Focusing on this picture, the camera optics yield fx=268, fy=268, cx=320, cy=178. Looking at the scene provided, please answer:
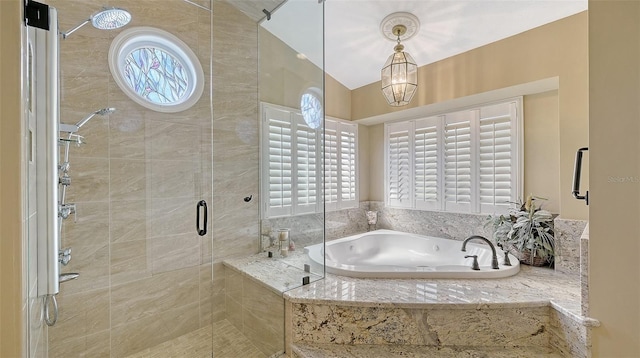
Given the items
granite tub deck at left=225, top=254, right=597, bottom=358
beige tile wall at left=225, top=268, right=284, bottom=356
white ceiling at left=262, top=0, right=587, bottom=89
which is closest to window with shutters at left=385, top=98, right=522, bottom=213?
white ceiling at left=262, top=0, right=587, bottom=89

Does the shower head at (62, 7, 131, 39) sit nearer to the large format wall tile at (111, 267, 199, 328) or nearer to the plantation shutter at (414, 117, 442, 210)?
the large format wall tile at (111, 267, 199, 328)

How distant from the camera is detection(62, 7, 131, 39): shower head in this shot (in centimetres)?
164

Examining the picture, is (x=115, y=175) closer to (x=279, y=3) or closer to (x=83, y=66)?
(x=83, y=66)

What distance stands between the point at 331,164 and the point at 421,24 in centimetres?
174

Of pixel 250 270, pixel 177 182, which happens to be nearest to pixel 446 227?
pixel 250 270

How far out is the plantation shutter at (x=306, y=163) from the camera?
2541 mm

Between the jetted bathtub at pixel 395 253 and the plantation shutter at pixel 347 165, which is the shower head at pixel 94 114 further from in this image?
the plantation shutter at pixel 347 165

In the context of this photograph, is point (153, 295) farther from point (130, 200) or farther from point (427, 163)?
point (427, 163)

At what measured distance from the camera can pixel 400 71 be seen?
2.14 m

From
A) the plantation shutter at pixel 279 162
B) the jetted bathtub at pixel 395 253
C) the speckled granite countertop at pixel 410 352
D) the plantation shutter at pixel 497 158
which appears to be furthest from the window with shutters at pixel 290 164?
the plantation shutter at pixel 497 158

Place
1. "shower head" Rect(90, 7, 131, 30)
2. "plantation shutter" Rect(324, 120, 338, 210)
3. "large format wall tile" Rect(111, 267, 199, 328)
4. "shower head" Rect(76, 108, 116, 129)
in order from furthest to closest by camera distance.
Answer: "plantation shutter" Rect(324, 120, 338, 210) < "large format wall tile" Rect(111, 267, 199, 328) < "shower head" Rect(76, 108, 116, 129) < "shower head" Rect(90, 7, 131, 30)

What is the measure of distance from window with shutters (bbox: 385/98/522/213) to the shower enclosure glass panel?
2290mm

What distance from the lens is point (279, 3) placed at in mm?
2488

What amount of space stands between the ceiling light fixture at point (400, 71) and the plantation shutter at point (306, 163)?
0.79 m
